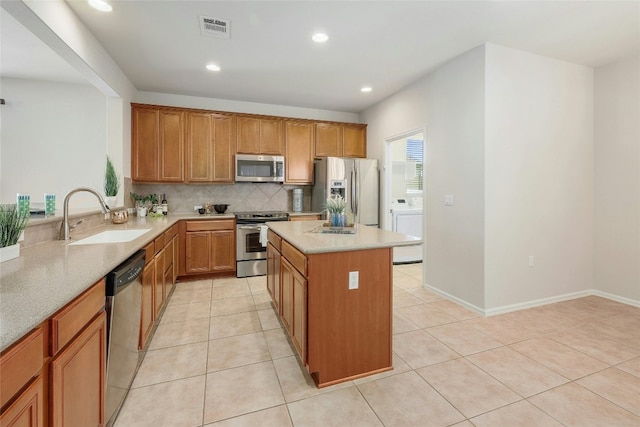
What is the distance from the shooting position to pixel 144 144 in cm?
402

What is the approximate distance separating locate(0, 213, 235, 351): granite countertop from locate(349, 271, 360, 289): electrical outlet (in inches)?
51.8

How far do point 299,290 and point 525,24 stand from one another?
9.77 feet

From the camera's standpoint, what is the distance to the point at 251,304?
318 cm

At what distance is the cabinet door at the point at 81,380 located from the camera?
1002mm

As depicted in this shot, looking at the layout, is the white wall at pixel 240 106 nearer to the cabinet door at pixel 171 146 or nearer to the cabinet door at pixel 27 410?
the cabinet door at pixel 171 146

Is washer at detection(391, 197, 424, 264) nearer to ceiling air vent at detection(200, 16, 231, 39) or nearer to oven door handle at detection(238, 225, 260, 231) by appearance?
oven door handle at detection(238, 225, 260, 231)

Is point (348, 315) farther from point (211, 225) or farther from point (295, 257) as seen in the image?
point (211, 225)

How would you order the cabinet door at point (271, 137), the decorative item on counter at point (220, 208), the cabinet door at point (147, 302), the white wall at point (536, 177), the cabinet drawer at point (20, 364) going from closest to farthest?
the cabinet drawer at point (20, 364) < the cabinet door at point (147, 302) < the white wall at point (536, 177) < the decorative item on counter at point (220, 208) < the cabinet door at point (271, 137)

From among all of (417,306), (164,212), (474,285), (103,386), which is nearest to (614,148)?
(474,285)

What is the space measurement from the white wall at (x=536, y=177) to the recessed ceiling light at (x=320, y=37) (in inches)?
63.5

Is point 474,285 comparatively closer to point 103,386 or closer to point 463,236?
point 463,236

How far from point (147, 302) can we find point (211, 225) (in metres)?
1.95

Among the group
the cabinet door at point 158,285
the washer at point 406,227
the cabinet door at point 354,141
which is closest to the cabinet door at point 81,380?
the cabinet door at point 158,285

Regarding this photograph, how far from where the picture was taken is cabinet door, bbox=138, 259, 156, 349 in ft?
6.84
